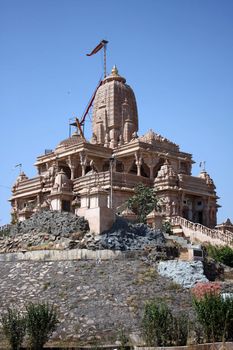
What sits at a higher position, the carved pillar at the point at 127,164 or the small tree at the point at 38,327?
the carved pillar at the point at 127,164

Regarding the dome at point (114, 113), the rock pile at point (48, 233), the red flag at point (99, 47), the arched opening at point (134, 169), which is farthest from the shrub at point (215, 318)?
the red flag at point (99, 47)

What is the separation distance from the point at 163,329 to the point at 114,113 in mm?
54849

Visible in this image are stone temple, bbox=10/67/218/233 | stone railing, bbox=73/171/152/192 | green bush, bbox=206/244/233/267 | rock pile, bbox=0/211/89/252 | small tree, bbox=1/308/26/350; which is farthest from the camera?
stone temple, bbox=10/67/218/233

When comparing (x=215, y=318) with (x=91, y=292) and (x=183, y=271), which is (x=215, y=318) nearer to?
(x=91, y=292)

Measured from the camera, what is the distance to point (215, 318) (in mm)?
18750

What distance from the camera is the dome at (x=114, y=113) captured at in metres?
71.2

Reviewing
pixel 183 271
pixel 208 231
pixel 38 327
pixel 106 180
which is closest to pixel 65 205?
pixel 106 180

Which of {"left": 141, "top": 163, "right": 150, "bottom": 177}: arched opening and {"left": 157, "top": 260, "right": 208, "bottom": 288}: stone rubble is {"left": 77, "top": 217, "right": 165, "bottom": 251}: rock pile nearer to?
{"left": 157, "top": 260, "right": 208, "bottom": 288}: stone rubble

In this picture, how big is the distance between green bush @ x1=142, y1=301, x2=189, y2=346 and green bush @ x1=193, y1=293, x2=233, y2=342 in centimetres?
70

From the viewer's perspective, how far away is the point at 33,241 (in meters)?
35.1

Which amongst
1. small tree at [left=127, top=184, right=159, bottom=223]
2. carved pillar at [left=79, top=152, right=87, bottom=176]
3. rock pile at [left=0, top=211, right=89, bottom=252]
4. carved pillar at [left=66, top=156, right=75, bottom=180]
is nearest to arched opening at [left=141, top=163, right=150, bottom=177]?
carved pillar at [left=79, top=152, right=87, bottom=176]

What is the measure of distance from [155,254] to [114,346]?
11448mm

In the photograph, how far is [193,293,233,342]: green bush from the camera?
18734mm

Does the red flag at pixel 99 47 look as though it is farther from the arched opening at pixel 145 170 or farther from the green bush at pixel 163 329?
the green bush at pixel 163 329
